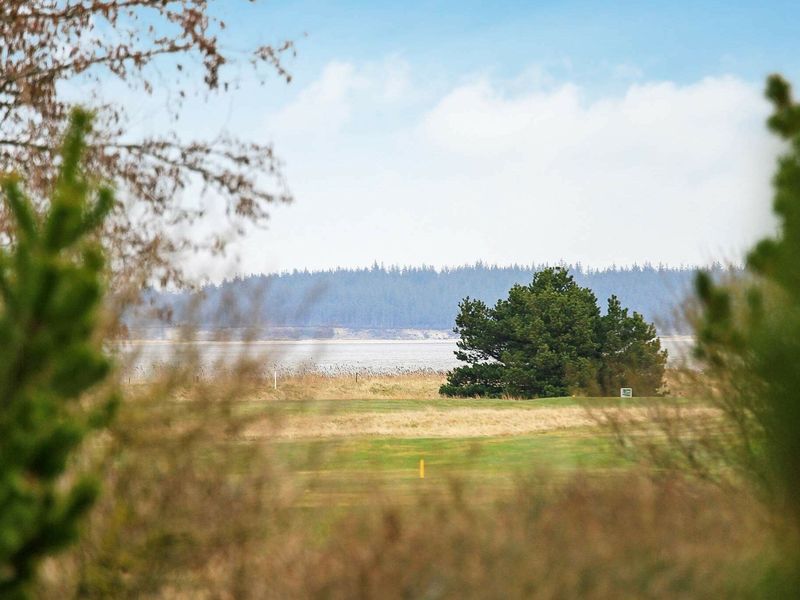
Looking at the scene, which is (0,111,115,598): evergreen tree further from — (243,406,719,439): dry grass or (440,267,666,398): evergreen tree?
(440,267,666,398): evergreen tree

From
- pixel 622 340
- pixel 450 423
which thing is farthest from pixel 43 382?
pixel 622 340

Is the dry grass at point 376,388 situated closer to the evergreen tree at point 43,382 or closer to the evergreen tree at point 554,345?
the evergreen tree at point 554,345

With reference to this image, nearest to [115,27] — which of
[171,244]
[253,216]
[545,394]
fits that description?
[253,216]

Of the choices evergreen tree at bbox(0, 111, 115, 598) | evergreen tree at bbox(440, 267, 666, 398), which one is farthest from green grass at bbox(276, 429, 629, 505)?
evergreen tree at bbox(440, 267, 666, 398)

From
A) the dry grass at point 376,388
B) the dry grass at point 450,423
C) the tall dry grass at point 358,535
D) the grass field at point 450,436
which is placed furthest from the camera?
the dry grass at point 376,388

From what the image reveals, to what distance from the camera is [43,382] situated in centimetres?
470

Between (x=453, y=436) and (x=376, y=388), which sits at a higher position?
(x=376, y=388)

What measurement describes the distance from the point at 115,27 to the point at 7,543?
1232 cm

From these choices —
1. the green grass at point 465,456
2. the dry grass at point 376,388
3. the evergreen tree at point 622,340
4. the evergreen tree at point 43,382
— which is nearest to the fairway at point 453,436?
the green grass at point 465,456

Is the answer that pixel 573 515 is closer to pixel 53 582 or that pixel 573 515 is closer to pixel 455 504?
pixel 455 504

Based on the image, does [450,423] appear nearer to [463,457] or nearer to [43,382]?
[463,457]

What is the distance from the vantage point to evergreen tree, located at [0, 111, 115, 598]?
14.8 feet

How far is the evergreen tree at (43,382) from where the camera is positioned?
14.8 ft

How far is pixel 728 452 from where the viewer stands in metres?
9.90
